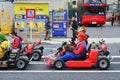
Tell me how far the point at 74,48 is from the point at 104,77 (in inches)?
81.3

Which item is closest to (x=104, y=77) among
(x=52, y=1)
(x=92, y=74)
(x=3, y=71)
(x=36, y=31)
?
(x=92, y=74)

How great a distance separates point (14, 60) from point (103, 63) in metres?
3.03

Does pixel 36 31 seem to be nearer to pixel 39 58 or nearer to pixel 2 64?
pixel 39 58

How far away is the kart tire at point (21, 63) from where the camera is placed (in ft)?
44.1

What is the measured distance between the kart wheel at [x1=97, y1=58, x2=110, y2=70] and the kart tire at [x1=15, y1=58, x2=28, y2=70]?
8.17 ft

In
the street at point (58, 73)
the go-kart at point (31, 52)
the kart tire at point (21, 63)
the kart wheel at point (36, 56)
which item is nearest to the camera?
the street at point (58, 73)

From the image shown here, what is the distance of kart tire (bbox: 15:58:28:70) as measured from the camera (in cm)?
1344

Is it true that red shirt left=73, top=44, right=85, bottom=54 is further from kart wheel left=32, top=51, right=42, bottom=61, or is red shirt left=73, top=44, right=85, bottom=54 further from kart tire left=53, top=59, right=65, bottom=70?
kart wheel left=32, top=51, right=42, bottom=61

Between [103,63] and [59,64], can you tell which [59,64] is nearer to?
[59,64]

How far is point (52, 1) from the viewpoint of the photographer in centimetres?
A: 4431

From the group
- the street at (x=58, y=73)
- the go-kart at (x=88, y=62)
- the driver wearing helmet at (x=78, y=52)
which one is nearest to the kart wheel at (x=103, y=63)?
the go-kart at (x=88, y=62)

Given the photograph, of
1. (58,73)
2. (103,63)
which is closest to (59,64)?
(58,73)

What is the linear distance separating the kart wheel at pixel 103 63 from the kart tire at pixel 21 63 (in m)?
2.49

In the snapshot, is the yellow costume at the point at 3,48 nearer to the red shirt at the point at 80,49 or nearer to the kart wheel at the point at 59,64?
the kart wheel at the point at 59,64
